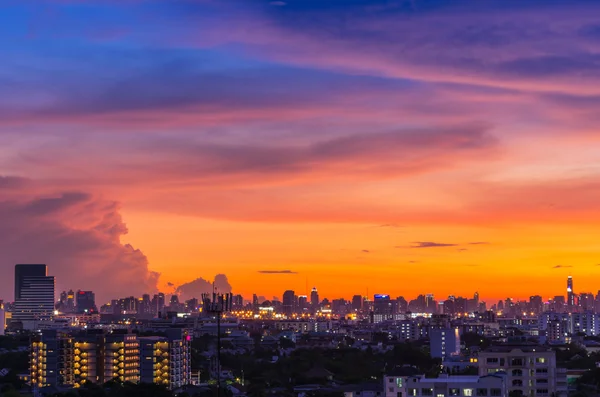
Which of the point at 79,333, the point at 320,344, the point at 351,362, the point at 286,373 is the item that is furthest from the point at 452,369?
the point at 320,344

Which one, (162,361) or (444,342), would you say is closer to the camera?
(162,361)

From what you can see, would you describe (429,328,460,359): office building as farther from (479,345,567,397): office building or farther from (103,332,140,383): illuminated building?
(479,345,567,397): office building

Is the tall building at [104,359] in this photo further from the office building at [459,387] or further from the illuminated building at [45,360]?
the office building at [459,387]

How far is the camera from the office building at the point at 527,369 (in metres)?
53.5

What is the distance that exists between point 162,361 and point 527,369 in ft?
128

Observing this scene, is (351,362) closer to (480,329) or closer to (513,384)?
(513,384)

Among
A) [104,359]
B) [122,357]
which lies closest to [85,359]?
[104,359]

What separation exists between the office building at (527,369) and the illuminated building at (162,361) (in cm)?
3486

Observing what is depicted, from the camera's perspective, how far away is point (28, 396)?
62281 mm

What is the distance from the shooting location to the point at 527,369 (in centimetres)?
5403

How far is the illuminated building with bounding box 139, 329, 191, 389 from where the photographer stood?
85062 millimetres

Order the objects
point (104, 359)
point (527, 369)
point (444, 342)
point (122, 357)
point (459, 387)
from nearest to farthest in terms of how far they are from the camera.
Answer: point (459, 387)
point (527, 369)
point (122, 357)
point (104, 359)
point (444, 342)

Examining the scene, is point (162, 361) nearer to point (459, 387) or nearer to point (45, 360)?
point (45, 360)

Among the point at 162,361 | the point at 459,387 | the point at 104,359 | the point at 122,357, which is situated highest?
the point at 459,387
